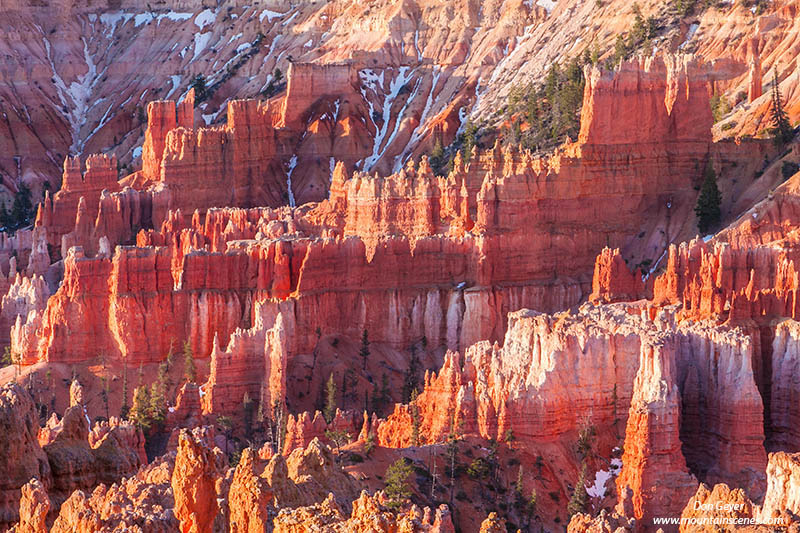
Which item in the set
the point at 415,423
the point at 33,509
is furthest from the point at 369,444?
the point at 33,509

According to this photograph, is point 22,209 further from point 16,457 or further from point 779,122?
point 16,457

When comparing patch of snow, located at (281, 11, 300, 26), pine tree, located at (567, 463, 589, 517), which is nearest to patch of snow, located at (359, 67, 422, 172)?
patch of snow, located at (281, 11, 300, 26)

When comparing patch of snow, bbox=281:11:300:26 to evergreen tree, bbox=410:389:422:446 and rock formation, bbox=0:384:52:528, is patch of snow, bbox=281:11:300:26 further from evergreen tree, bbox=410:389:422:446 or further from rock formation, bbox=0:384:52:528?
rock formation, bbox=0:384:52:528

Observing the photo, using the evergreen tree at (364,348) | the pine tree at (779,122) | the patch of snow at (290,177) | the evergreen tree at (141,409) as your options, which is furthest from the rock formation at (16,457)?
the patch of snow at (290,177)

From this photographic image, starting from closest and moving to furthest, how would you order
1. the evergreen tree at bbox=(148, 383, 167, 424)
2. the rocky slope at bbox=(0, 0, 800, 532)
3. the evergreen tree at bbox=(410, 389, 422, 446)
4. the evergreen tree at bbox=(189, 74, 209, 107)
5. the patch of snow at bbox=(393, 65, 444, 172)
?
the rocky slope at bbox=(0, 0, 800, 532)
the evergreen tree at bbox=(410, 389, 422, 446)
the evergreen tree at bbox=(148, 383, 167, 424)
the patch of snow at bbox=(393, 65, 444, 172)
the evergreen tree at bbox=(189, 74, 209, 107)

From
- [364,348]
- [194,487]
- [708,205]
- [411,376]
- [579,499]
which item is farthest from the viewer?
[708,205]

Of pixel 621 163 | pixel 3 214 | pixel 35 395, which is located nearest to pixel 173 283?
pixel 35 395
